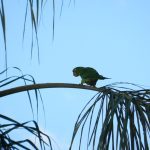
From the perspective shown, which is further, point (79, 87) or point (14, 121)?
point (79, 87)

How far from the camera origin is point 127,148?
1563 mm

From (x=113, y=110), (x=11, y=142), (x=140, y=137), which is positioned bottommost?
(x=11, y=142)

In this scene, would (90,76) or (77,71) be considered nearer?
(90,76)

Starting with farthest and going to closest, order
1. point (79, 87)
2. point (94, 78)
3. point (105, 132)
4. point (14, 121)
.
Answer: point (94, 78) < point (79, 87) < point (14, 121) < point (105, 132)

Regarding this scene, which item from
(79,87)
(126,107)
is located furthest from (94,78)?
(126,107)

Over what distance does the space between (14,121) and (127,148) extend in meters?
0.66

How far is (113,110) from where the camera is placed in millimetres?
1750

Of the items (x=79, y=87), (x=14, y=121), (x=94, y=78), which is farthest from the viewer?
(x=94, y=78)

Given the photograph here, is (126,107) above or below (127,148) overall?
above

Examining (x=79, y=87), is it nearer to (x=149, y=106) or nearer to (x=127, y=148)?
(x=149, y=106)

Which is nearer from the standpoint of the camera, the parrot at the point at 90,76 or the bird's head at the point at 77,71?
the parrot at the point at 90,76

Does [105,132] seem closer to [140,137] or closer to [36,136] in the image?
[140,137]

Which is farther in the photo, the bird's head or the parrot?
the bird's head

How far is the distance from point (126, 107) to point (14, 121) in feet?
1.98
